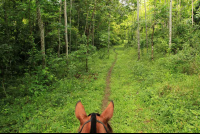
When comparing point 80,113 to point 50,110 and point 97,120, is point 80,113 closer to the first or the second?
point 97,120

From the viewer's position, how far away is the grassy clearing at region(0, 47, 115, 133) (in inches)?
192

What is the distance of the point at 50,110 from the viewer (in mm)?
6160

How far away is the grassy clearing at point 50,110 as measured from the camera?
16.0 ft

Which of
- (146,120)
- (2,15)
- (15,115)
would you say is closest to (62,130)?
(15,115)

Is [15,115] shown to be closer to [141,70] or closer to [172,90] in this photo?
[172,90]

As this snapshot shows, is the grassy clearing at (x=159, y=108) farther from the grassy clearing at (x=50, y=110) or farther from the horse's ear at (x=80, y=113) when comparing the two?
the horse's ear at (x=80, y=113)

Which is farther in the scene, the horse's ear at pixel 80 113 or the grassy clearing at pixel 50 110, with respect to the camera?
the grassy clearing at pixel 50 110

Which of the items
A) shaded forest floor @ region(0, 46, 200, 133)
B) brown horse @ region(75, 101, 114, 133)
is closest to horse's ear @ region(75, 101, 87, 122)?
brown horse @ region(75, 101, 114, 133)

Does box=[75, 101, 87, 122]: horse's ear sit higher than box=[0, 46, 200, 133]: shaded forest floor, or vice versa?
box=[75, 101, 87, 122]: horse's ear

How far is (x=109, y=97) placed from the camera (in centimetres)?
808

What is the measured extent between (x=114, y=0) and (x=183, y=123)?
40.1 feet

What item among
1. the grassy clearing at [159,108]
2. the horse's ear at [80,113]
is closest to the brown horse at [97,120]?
the horse's ear at [80,113]

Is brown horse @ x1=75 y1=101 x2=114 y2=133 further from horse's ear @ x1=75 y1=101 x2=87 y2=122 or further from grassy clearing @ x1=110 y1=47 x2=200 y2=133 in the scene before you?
grassy clearing @ x1=110 y1=47 x2=200 y2=133

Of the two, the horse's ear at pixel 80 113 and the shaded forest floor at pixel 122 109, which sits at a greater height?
the horse's ear at pixel 80 113
